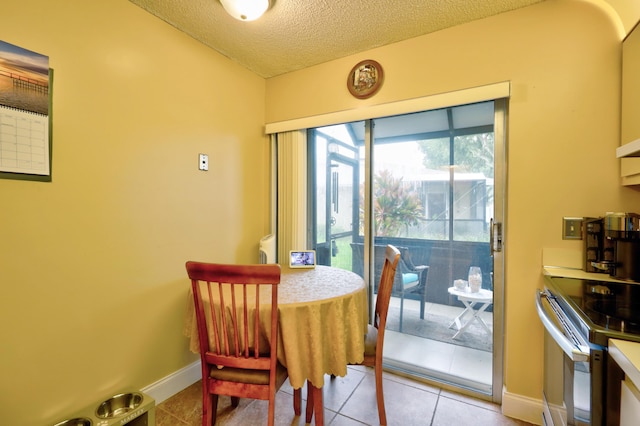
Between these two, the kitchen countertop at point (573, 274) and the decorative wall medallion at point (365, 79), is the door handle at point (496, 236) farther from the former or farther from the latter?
the decorative wall medallion at point (365, 79)

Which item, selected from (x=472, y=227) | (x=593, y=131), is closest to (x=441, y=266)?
(x=472, y=227)

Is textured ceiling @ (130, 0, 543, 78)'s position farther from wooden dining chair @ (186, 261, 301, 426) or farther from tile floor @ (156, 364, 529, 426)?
tile floor @ (156, 364, 529, 426)

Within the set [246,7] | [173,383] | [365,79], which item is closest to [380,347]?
[173,383]

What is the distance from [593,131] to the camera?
1597mm

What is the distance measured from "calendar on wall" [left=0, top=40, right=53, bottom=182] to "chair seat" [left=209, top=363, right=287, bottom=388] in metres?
1.30

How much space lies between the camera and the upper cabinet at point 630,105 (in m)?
1.36

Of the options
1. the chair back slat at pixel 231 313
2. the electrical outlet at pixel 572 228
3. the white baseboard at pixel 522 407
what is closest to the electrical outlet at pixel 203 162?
the chair back slat at pixel 231 313

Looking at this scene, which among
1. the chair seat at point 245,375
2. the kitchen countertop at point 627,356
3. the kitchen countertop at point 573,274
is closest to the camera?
the kitchen countertop at point 627,356

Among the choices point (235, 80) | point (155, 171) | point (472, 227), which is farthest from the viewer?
point (235, 80)

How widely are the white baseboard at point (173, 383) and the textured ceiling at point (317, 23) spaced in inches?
96.7

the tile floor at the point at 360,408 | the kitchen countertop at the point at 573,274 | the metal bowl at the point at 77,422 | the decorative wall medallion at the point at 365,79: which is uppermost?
the decorative wall medallion at the point at 365,79

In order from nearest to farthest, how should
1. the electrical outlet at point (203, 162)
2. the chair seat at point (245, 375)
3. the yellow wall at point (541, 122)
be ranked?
the chair seat at point (245, 375)
the yellow wall at point (541, 122)
the electrical outlet at point (203, 162)

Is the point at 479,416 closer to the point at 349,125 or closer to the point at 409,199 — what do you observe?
the point at 409,199

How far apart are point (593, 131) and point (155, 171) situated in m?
2.69
